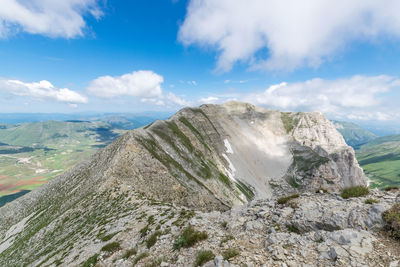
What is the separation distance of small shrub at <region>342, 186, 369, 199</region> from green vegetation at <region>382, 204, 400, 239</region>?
12.7 feet

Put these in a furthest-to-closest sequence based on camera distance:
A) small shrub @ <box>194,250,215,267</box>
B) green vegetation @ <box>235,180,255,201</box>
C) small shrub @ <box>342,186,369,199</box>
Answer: green vegetation @ <box>235,180,255,201</box> → small shrub @ <box>342,186,369,199</box> → small shrub @ <box>194,250,215,267</box>

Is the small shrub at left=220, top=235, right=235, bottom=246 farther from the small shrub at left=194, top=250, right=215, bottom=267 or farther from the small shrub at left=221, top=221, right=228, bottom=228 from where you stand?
the small shrub at left=221, top=221, right=228, bottom=228

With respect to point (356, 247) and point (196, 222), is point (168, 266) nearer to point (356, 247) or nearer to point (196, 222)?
point (196, 222)

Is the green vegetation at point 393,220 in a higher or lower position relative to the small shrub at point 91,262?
higher

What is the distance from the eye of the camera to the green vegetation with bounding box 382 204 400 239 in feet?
30.2

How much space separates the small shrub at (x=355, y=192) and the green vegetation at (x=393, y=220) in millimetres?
3874

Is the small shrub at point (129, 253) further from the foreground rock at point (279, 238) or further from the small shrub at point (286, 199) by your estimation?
the small shrub at point (286, 199)

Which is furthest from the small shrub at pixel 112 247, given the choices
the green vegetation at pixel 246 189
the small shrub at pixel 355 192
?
the green vegetation at pixel 246 189

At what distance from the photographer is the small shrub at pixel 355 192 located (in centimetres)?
1433

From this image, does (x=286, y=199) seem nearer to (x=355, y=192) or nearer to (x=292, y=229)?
(x=292, y=229)

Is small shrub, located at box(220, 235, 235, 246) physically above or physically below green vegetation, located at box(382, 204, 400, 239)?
below

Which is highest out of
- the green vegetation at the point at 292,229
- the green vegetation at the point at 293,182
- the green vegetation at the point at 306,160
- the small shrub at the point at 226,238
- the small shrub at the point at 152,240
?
the green vegetation at the point at 292,229

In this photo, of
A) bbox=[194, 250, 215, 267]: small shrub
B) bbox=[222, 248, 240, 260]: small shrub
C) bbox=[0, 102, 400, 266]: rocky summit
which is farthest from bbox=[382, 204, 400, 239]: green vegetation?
bbox=[194, 250, 215, 267]: small shrub

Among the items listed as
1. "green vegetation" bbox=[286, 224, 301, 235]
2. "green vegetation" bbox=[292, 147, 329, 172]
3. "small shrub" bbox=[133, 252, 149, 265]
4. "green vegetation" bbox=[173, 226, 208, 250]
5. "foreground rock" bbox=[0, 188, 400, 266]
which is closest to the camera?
Answer: "foreground rock" bbox=[0, 188, 400, 266]
